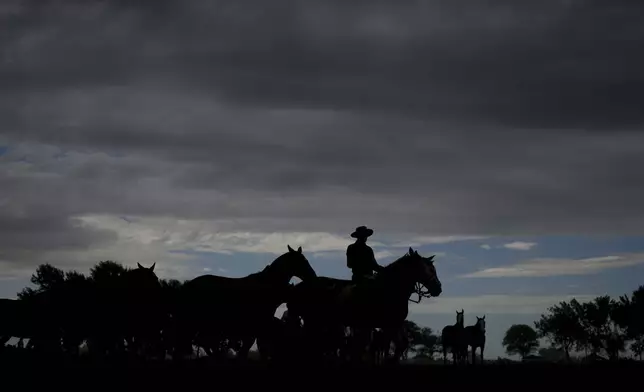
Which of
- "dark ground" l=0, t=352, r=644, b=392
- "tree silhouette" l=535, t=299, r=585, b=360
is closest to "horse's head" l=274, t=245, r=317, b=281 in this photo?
"dark ground" l=0, t=352, r=644, b=392

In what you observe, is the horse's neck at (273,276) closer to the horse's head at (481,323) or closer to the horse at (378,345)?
the horse at (378,345)

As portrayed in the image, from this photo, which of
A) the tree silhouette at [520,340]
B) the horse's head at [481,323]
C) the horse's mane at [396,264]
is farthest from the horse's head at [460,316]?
the tree silhouette at [520,340]

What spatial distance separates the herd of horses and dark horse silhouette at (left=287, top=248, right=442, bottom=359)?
0.09ft

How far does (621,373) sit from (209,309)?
10.8m

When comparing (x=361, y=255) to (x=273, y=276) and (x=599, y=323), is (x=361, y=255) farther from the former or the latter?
(x=599, y=323)

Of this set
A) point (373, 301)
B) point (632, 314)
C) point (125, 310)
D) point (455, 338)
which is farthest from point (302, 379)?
point (632, 314)

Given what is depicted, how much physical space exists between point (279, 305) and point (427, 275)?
4.13 meters

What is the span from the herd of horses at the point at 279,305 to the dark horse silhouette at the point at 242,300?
0.03 meters

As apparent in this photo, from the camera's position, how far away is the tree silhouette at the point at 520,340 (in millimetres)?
116562

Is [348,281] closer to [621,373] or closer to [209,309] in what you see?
[209,309]

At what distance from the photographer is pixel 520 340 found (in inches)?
4660

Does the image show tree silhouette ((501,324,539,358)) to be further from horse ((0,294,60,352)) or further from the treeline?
horse ((0,294,60,352))

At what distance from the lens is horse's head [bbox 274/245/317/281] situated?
24.6 metres

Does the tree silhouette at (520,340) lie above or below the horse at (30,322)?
above
